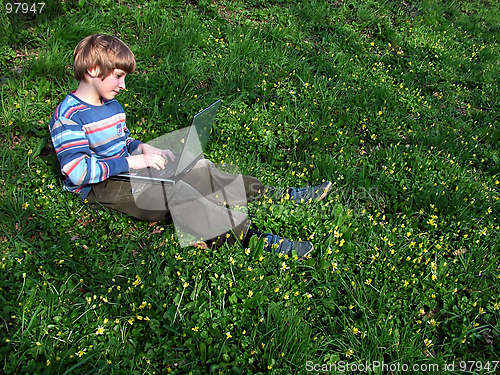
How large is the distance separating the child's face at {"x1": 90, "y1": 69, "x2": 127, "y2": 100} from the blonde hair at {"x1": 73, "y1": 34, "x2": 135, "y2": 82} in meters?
0.03

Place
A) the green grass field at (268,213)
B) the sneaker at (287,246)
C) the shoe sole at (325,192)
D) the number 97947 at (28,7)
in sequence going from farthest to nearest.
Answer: the number 97947 at (28,7) < the shoe sole at (325,192) < the sneaker at (287,246) < the green grass field at (268,213)

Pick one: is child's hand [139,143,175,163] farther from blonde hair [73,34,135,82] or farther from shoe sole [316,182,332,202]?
shoe sole [316,182,332,202]

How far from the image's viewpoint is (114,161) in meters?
2.54

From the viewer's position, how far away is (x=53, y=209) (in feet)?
9.05

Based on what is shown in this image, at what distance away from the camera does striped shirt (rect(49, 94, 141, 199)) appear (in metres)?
2.36

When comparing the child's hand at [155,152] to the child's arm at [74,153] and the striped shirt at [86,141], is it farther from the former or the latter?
the child's arm at [74,153]

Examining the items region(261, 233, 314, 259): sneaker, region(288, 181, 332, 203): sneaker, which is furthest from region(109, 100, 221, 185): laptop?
region(288, 181, 332, 203): sneaker

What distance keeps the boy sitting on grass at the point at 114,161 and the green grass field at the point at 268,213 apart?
7.2 inches

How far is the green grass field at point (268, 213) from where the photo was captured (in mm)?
2266

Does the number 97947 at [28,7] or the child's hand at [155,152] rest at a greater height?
the number 97947 at [28,7]

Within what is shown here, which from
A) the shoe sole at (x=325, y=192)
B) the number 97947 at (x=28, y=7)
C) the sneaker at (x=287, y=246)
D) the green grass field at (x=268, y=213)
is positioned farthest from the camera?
the number 97947 at (x=28, y=7)

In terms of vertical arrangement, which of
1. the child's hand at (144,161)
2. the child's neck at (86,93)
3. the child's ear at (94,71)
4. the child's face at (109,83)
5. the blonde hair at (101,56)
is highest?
the blonde hair at (101,56)

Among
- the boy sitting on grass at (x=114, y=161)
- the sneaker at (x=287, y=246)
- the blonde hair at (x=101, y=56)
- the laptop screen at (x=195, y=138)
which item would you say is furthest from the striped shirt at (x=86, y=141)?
the sneaker at (x=287, y=246)

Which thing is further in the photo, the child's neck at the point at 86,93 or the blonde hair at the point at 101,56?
the child's neck at the point at 86,93
